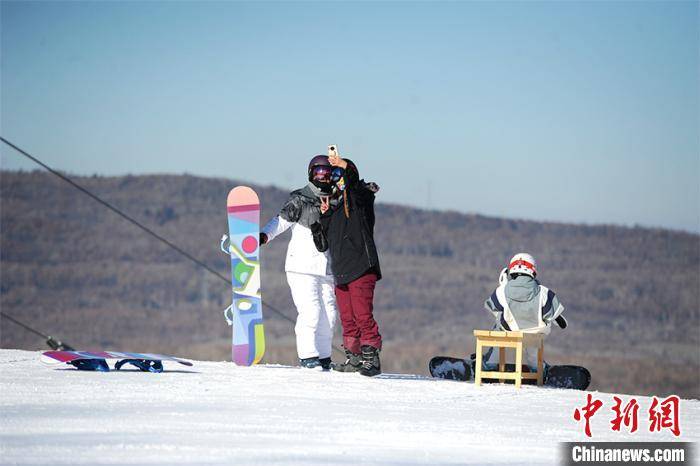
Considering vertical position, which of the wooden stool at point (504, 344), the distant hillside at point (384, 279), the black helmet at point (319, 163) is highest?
the distant hillside at point (384, 279)

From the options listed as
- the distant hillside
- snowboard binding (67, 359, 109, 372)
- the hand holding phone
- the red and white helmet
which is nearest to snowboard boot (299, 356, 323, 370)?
the hand holding phone

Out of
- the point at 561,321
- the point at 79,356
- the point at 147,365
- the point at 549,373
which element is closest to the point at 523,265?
the point at 561,321

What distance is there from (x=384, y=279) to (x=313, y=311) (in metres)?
94.8

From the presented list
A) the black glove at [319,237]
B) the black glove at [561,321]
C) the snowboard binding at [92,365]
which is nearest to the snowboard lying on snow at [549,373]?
the black glove at [561,321]

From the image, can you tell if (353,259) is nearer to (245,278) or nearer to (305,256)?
(305,256)

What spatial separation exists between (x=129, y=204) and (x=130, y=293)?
21445mm

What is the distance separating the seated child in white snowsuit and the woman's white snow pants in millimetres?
1245

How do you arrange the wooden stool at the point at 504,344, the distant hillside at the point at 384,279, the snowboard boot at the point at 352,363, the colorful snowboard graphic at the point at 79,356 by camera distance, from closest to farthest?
1. the colorful snowboard graphic at the point at 79,356
2. the wooden stool at the point at 504,344
3. the snowboard boot at the point at 352,363
4. the distant hillside at the point at 384,279

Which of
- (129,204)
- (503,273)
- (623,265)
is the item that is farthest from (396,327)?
(503,273)

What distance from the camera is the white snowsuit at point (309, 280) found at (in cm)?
978

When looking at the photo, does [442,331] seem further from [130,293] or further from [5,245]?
[5,245]

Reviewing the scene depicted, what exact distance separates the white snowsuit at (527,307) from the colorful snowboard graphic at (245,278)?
6.06ft

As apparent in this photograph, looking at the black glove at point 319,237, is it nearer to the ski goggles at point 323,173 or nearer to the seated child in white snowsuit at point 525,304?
the ski goggles at point 323,173

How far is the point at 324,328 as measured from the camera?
32.5ft
